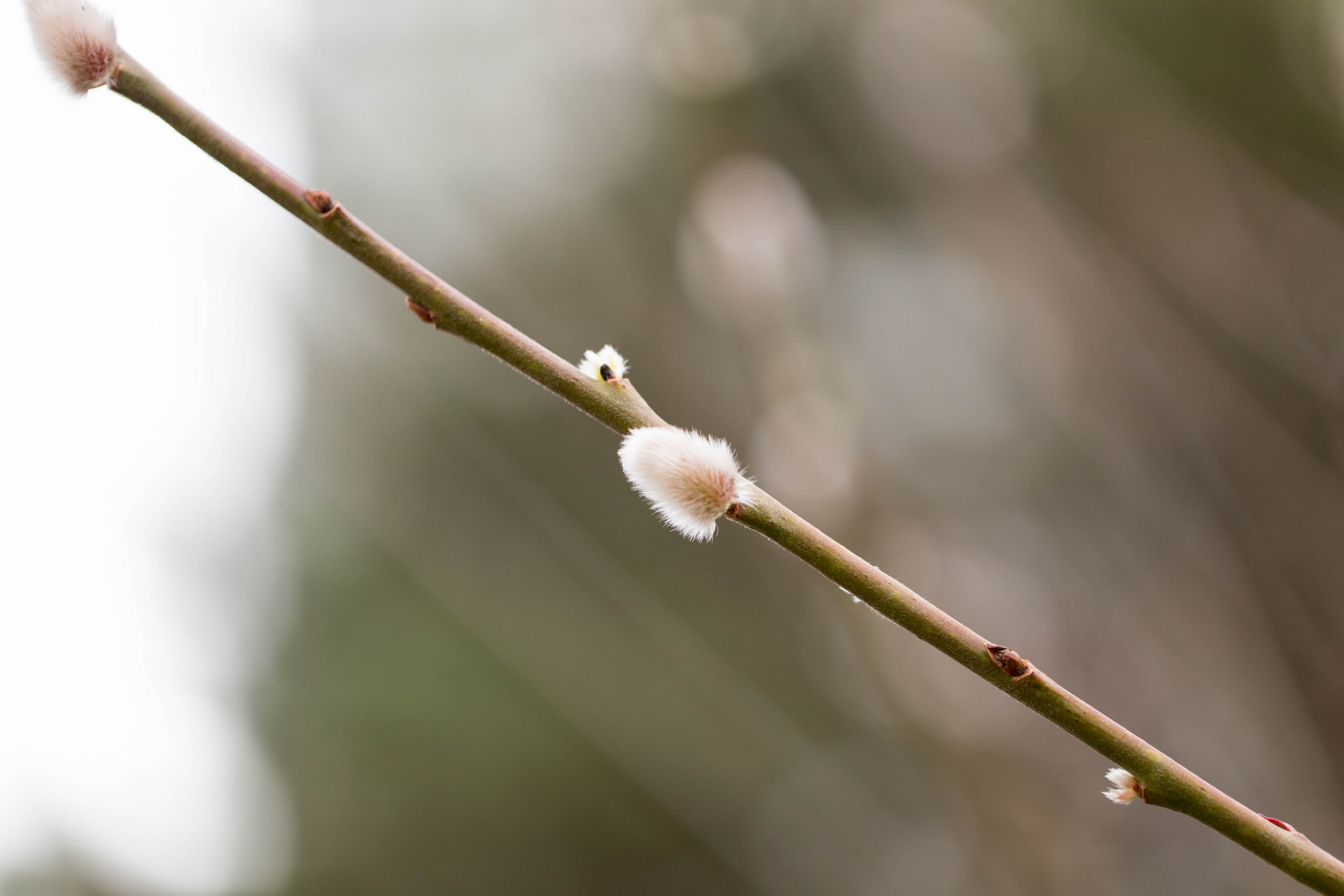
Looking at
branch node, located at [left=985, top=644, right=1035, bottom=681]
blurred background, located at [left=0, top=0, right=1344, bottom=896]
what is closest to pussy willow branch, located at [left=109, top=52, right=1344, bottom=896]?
branch node, located at [left=985, top=644, right=1035, bottom=681]

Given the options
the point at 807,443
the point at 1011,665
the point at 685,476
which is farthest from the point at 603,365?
the point at 807,443

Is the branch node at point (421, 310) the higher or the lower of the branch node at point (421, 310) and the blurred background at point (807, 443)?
the lower

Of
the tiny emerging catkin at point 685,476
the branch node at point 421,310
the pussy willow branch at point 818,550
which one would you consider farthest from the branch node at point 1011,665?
the branch node at point 421,310

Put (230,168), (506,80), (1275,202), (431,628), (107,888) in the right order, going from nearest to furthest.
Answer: (230,168), (1275,202), (506,80), (107,888), (431,628)

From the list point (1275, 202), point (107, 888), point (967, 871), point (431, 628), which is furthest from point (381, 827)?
point (1275, 202)

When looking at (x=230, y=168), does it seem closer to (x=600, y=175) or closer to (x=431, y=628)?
(x=600, y=175)

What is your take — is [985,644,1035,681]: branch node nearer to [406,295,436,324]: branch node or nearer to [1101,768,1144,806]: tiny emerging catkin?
[1101,768,1144,806]: tiny emerging catkin

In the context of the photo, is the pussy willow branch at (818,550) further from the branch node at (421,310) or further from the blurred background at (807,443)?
the blurred background at (807,443)
